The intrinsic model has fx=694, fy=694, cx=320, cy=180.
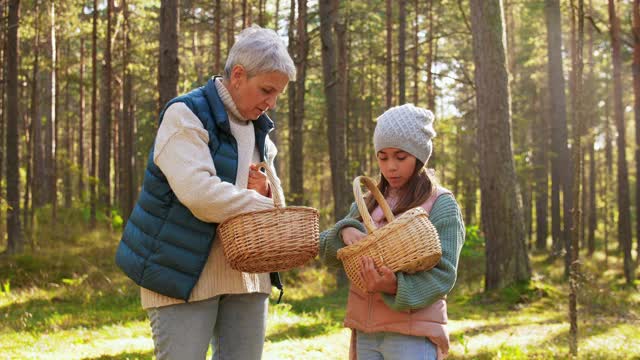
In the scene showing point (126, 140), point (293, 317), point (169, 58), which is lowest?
point (293, 317)

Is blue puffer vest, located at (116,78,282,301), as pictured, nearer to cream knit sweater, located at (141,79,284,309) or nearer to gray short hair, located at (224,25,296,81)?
cream knit sweater, located at (141,79,284,309)

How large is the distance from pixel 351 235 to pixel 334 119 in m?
11.6

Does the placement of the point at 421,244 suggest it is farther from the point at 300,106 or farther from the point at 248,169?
the point at 300,106

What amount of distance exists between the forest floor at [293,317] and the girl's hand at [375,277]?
12.4ft

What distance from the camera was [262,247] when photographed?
112 inches

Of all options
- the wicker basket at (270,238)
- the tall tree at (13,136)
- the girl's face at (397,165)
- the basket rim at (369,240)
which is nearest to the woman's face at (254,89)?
the wicker basket at (270,238)

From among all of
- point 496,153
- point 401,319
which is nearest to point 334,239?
point 401,319

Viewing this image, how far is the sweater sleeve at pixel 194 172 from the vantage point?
280 centimetres

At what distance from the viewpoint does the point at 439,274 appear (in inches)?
116

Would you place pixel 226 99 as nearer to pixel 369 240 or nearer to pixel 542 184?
pixel 369 240

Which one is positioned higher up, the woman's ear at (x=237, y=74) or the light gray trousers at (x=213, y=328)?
the woman's ear at (x=237, y=74)

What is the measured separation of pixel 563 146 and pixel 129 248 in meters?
21.2

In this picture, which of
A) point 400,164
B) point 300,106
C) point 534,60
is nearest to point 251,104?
point 400,164

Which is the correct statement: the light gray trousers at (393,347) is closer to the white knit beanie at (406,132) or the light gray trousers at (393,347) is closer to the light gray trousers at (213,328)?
the light gray trousers at (213,328)
